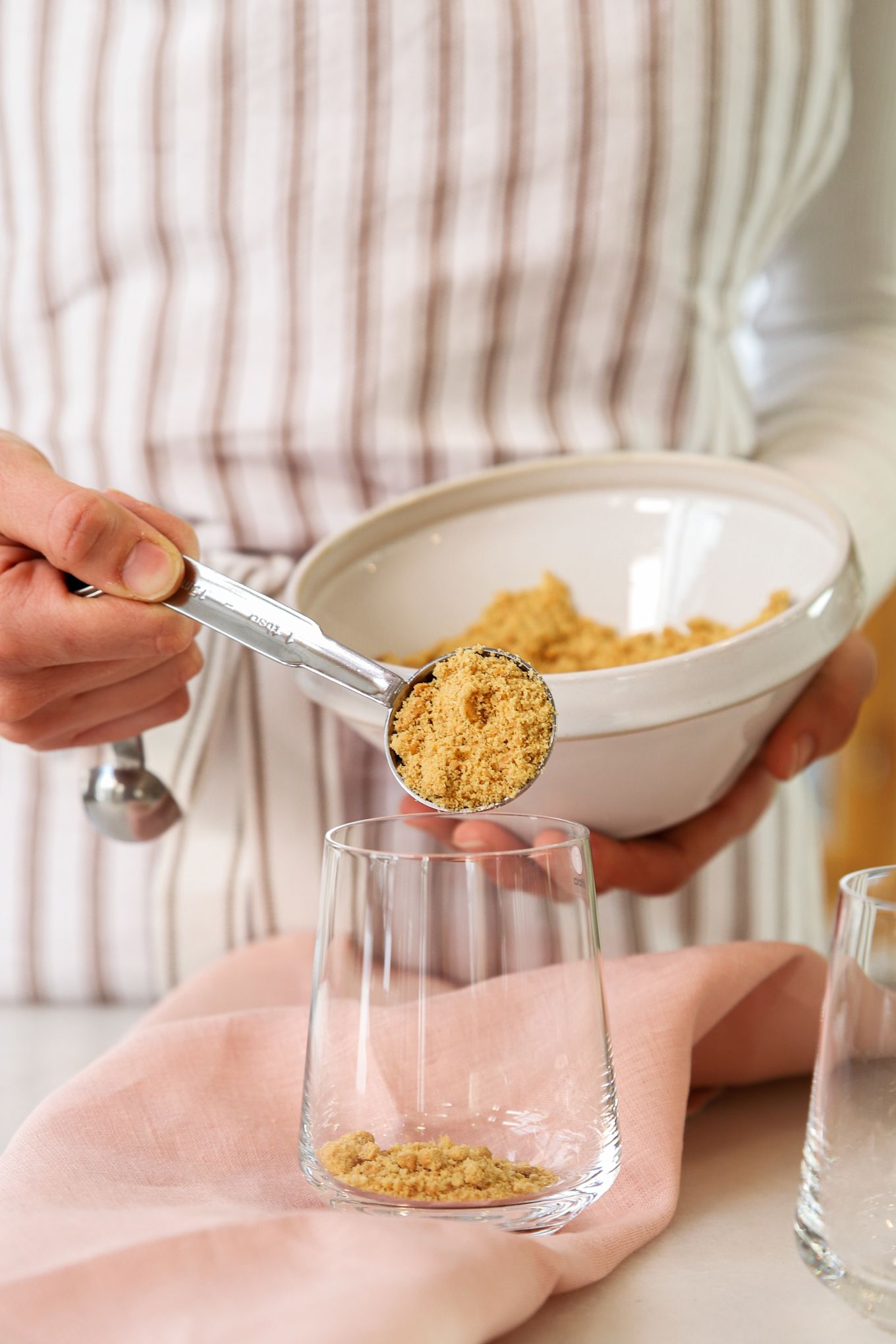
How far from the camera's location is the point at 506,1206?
1.28ft

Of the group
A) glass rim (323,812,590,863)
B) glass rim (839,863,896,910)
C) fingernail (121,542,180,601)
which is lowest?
glass rim (839,863,896,910)

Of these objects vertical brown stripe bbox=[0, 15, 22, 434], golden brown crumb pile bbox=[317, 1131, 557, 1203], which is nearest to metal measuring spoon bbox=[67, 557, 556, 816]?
golden brown crumb pile bbox=[317, 1131, 557, 1203]

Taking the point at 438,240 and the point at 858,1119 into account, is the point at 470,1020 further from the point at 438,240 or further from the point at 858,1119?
the point at 438,240

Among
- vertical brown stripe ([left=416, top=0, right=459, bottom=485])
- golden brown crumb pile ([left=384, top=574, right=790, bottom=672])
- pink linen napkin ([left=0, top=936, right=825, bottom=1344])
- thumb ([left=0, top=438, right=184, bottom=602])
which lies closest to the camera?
pink linen napkin ([left=0, top=936, right=825, bottom=1344])

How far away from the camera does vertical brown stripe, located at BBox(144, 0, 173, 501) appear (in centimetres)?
71

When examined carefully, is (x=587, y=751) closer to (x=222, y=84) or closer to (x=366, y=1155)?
(x=366, y=1155)

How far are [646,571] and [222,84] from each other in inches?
14.0

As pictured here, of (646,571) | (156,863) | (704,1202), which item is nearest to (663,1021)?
(704,1202)

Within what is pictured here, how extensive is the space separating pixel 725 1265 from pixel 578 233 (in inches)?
21.2

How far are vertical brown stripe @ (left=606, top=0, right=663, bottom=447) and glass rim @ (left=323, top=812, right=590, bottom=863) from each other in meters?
0.36

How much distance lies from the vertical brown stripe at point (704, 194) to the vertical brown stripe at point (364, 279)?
185mm

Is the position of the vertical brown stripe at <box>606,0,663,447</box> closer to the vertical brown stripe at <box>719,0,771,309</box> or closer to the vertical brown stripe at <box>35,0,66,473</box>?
the vertical brown stripe at <box>719,0,771,309</box>

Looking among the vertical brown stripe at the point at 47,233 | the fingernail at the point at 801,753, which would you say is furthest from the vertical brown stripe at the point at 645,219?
the vertical brown stripe at the point at 47,233

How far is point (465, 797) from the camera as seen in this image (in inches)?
18.6
